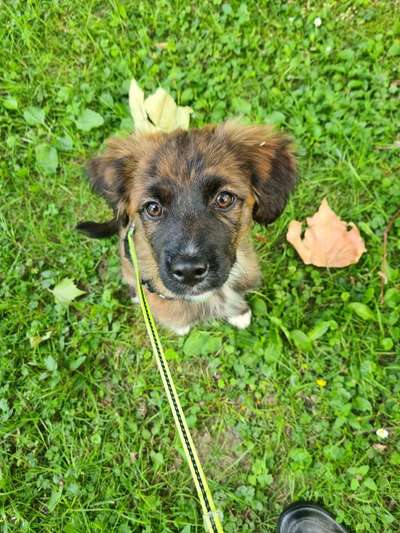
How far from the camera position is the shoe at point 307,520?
297 cm

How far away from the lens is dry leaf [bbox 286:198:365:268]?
3.36 metres

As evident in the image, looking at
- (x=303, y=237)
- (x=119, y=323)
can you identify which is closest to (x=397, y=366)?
(x=303, y=237)

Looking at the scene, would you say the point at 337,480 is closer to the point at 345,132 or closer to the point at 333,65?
the point at 345,132

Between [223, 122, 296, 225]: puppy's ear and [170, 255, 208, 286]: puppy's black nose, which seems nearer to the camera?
[170, 255, 208, 286]: puppy's black nose

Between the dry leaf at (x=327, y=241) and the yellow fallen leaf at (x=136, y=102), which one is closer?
the dry leaf at (x=327, y=241)

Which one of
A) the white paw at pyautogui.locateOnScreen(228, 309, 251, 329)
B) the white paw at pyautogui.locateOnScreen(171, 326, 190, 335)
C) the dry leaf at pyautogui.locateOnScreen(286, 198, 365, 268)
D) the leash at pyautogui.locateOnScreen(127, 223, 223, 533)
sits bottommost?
the white paw at pyautogui.locateOnScreen(171, 326, 190, 335)

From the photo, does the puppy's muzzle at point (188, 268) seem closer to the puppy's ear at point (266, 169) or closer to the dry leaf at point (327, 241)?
the puppy's ear at point (266, 169)

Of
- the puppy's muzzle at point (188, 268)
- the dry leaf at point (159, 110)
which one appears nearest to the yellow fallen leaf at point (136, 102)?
the dry leaf at point (159, 110)

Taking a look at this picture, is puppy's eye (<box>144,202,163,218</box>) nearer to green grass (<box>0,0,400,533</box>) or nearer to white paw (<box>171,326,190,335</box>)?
white paw (<box>171,326,190,335</box>)

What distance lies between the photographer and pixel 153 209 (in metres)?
2.55

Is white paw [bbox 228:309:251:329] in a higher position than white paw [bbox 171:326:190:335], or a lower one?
higher

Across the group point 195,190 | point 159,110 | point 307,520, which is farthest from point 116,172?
point 307,520

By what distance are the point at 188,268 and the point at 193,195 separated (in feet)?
1.23

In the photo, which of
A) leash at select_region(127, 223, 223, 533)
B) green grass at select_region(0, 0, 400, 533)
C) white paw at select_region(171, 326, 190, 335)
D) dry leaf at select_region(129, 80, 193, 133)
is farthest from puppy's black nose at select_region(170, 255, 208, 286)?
dry leaf at select_region(129, 80, 193, 133)
